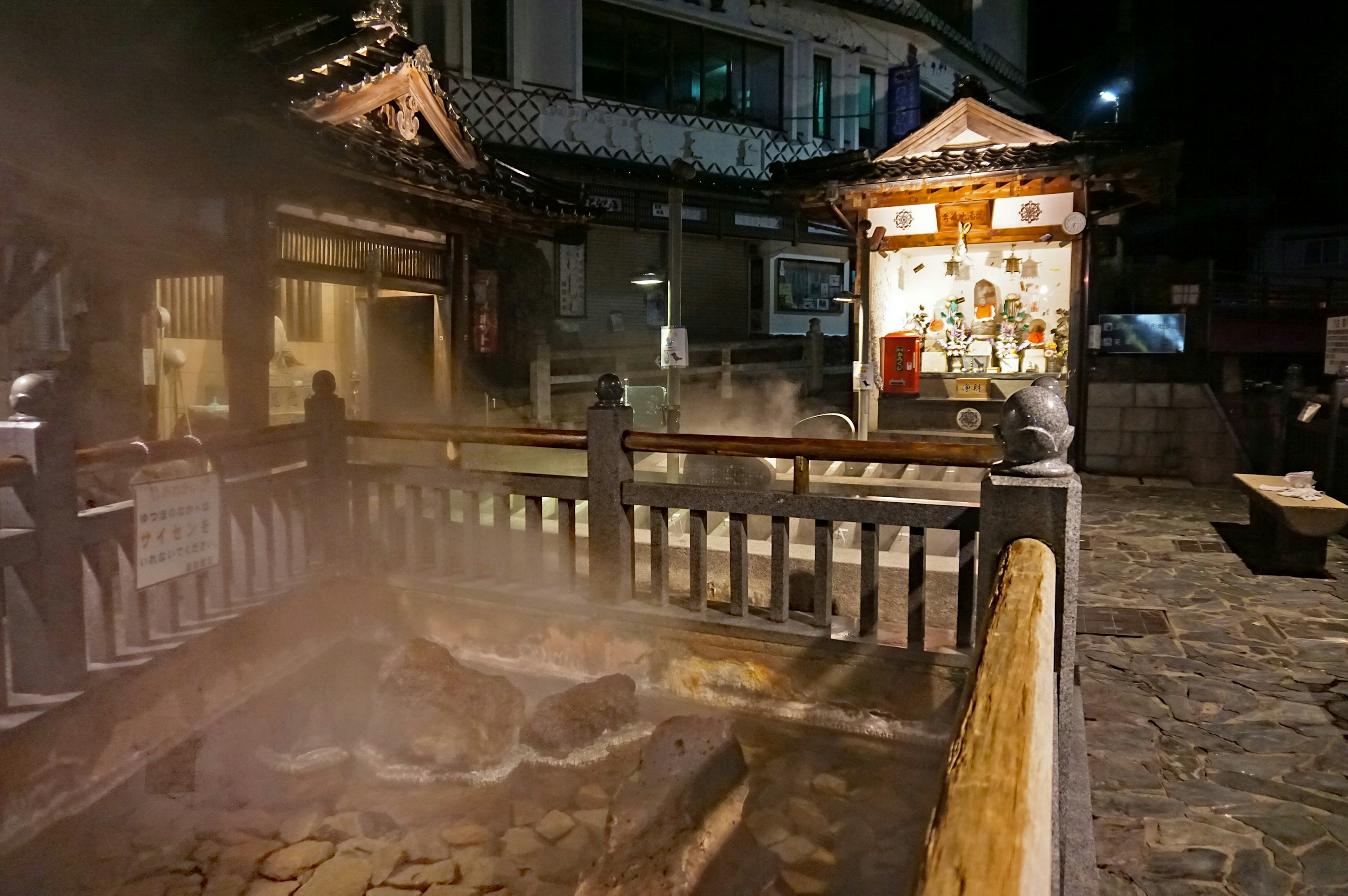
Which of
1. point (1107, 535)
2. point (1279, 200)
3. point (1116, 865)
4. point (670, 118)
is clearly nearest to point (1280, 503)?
point (1107, 535)

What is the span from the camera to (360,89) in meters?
10.9

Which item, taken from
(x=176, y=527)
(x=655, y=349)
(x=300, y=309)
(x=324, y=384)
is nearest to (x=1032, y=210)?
(x=655, y=349)

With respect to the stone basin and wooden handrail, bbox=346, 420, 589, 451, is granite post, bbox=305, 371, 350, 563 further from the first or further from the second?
the stone basin

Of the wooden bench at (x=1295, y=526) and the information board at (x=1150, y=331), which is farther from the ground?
the information board at (x=1150, y=331)

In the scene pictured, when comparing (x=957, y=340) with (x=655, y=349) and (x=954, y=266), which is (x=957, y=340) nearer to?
(x=954, y=266)

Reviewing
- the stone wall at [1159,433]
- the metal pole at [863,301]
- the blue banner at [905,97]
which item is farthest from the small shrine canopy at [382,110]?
the blue banner at [905,97]

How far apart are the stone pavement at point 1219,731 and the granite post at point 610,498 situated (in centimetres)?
338

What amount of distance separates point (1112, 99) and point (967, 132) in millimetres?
23128

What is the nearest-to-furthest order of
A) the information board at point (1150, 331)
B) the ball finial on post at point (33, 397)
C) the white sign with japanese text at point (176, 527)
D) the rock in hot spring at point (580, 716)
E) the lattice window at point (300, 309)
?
1. the ball finial on post at point (33, 397)
2. the white sign with japanese text at point (176, 527)
3. the rock in hot spring at point (580, 716)
4. the lattice window at point (300, 309)
5. the information board at point (1150, 331)

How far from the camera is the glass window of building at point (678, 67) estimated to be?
2519 cm

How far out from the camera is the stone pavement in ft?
12.7

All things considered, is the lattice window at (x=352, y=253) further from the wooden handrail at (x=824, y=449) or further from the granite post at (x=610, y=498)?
the wooden handrail at (x=824, y=449)

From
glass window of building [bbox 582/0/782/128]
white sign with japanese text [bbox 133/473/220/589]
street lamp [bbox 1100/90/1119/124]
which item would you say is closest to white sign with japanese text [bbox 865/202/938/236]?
glass window of building [bbox 582/0/782/128]

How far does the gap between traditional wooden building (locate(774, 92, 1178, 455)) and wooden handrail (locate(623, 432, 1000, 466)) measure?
1035 centimetres
